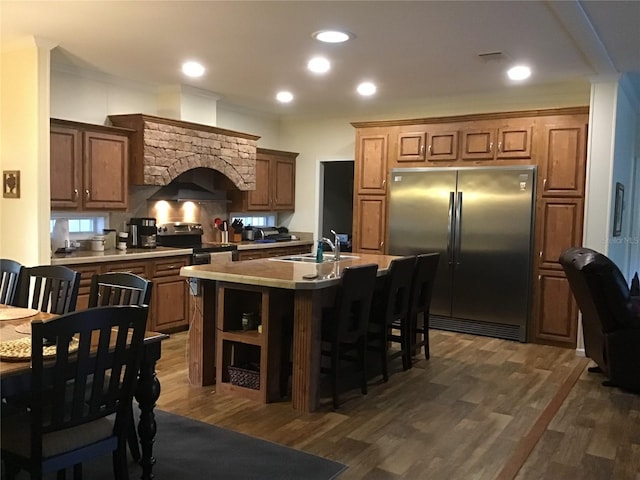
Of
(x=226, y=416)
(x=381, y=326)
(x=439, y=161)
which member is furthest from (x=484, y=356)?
(x=226, y=416)

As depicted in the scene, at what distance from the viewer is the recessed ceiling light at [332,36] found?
4.01 m

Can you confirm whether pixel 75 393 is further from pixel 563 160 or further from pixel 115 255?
pixel 563 160

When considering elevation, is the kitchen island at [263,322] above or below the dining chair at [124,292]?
below

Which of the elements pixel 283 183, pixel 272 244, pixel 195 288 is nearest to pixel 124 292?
pixel 195 288

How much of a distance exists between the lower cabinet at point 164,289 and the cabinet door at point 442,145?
2844 millimetres

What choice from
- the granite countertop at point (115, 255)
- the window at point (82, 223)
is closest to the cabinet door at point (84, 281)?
the granite countertop at point (115, 255)

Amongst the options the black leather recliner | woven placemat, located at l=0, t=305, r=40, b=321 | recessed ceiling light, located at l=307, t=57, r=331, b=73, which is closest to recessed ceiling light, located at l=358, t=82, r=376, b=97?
recessed ceiling light, located at l=307, t=57, r=331, b=73

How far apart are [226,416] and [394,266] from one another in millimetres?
1637

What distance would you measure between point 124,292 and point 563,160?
4367 millimetres

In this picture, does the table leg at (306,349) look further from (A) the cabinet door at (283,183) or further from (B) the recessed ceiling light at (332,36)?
(A) the cabinet door at (283,183)

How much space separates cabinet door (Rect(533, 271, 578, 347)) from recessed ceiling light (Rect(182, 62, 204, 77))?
3.82 metres

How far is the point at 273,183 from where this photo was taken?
24.9 feet

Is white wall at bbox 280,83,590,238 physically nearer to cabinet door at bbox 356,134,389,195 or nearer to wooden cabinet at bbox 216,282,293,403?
cabinet door at bbox 356,134,389,195

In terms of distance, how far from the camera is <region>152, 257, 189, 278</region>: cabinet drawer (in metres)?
5.46
